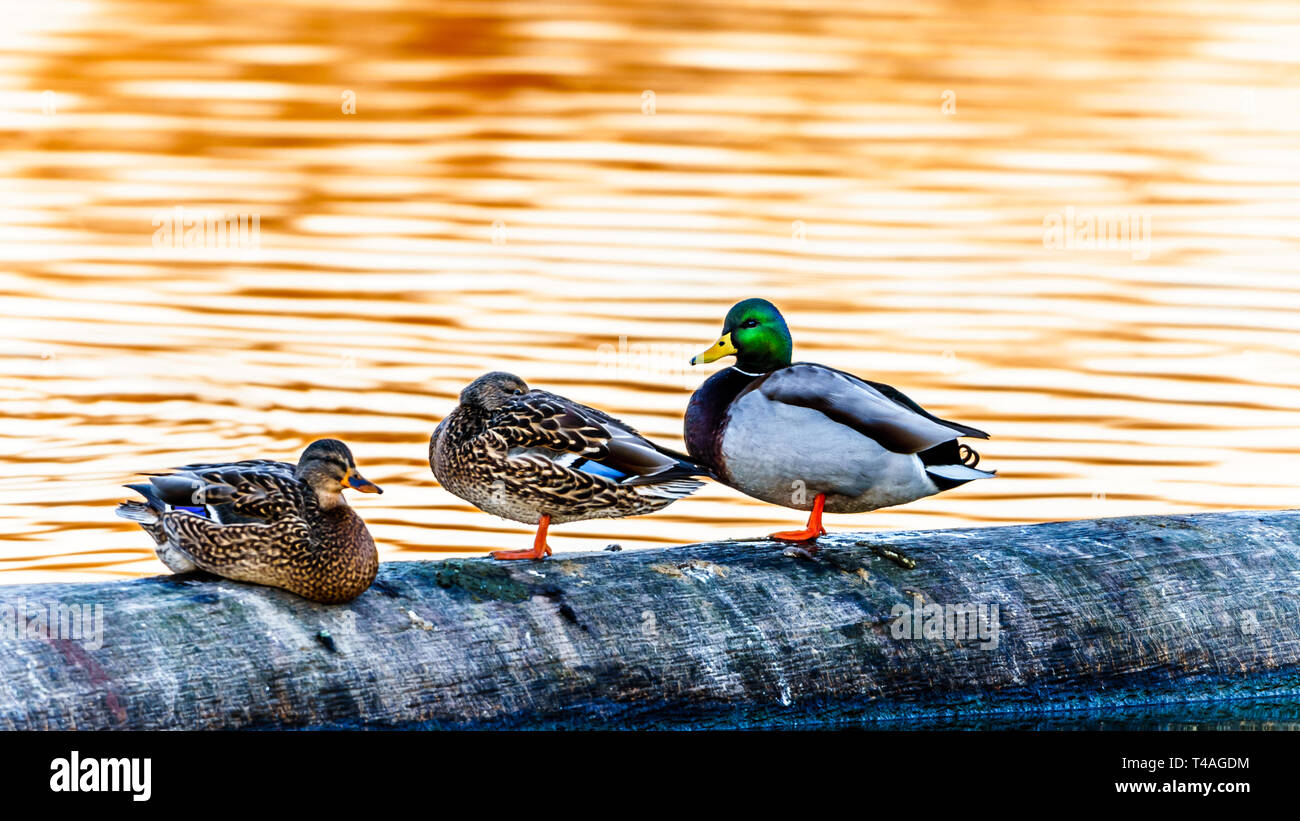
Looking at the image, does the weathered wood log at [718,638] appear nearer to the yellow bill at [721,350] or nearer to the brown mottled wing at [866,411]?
the brown mottled wing at [866,411]

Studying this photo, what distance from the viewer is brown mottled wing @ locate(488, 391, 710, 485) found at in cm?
621

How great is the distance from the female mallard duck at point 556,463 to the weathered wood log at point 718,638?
0.88 feet

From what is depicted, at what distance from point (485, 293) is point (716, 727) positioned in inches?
323

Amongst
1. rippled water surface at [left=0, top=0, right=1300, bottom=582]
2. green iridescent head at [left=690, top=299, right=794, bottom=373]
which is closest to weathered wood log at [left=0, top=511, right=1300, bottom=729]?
green iridescent head at [left=690, top=299, right=794, bottom=373]

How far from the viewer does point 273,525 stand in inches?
215

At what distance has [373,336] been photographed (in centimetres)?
1253

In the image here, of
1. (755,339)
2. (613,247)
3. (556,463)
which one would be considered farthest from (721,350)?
(613,247)

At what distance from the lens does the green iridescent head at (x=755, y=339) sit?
6.70 metres

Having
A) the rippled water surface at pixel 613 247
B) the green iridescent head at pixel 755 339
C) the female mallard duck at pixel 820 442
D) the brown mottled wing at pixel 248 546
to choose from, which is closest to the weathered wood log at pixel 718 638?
the brown mottled wing at pixel 248 546

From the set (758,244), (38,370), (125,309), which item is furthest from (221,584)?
(758,244)

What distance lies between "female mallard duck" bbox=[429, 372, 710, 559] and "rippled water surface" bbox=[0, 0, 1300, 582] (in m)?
2.23

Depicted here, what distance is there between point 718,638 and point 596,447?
2.42ft

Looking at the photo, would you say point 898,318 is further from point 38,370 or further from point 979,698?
point 979,698

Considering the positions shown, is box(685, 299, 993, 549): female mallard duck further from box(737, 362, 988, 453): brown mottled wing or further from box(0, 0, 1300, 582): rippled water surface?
Answer: box(0, 0, 1300, 582): rippled water surface
